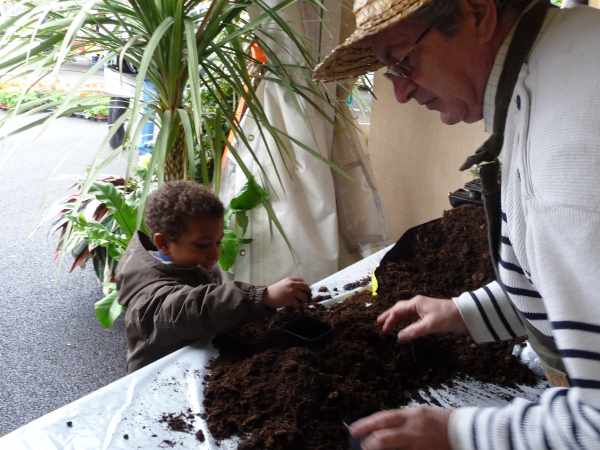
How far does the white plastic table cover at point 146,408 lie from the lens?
103 cm

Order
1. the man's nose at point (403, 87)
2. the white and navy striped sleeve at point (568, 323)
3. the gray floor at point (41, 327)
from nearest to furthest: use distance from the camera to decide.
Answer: the white and navy striped sleeve at point (568, 323)
the man's nose at point (403, 87)
the gray floor at point (41, 327)

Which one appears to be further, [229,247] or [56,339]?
[56,339]

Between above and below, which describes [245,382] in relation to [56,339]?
above

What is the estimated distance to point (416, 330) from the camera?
1.25 metres

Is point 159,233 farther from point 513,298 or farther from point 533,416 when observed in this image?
point 533,416

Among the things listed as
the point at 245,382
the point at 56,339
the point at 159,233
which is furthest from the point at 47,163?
the point at 245,382

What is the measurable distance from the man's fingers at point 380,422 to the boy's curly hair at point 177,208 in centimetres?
93

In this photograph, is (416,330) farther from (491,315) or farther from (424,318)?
(491,315)

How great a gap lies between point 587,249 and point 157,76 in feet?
5.36

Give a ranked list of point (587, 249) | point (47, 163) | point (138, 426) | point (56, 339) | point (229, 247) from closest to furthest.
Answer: point (587, 249)
point (138, 426)
point (229, 247)
point (56, 339)
point (47, 163)

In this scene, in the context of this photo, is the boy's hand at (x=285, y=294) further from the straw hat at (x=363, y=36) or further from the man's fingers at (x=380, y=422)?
the man's fingers at (x=380, y=422)

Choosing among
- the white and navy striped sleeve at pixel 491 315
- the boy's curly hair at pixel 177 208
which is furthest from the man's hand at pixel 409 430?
the boy's curly hair at pixel 177 208

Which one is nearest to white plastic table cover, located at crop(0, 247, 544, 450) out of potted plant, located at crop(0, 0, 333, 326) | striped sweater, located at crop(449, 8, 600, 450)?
striped sweater, located at crop(449, 8, 600, 450)

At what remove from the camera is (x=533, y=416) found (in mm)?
688
